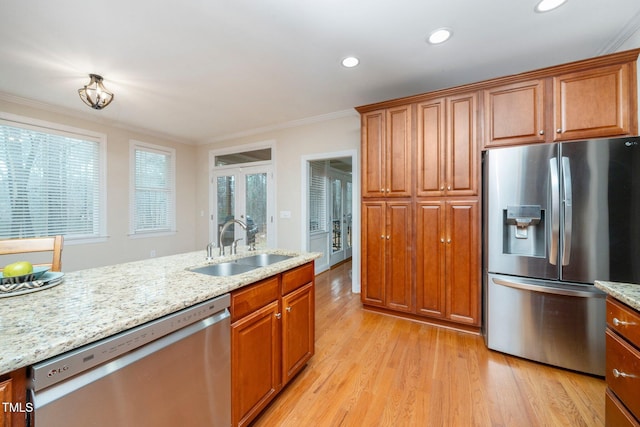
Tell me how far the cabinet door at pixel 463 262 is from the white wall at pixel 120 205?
489cm

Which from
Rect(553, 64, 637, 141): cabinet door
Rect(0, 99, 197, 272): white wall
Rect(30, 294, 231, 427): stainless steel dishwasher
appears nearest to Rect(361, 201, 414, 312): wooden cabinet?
Rect(553, 64, 637, 141): cabinet door

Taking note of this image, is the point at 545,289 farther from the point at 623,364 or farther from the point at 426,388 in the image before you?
the point at 426,388

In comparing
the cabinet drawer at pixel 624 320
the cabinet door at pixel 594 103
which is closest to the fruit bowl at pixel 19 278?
the cabinet drawer at pixel 624 320

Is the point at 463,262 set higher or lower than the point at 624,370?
higher

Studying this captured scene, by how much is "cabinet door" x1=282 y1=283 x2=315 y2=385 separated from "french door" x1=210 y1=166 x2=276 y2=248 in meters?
2.50

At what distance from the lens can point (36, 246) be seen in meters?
1.60

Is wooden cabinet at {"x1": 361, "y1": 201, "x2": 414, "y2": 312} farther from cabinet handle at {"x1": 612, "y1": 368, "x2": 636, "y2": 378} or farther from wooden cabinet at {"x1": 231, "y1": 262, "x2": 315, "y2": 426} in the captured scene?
cabinet handle at {"x1": 612, "y1": 368, "x2": 636, "y2": 378}

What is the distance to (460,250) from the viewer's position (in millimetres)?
2463

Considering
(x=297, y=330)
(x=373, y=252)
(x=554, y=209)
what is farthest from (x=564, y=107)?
(x=297, y=330)

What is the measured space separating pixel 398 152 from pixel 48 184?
182 inches

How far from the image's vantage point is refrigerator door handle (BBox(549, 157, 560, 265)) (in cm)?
196

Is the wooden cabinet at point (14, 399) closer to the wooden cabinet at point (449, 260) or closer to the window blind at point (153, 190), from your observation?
the wooden cabinet at point (449, 260)

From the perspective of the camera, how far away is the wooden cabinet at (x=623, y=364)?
3.41 ft

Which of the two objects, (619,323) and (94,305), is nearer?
(94,305)
